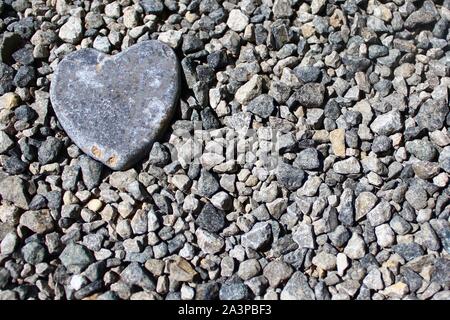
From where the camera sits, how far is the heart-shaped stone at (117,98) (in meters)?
2.29

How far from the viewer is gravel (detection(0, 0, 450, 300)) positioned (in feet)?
6.92

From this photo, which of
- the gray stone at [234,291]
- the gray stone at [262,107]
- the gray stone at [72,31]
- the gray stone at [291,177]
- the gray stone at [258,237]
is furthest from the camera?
the gray stone at [72,31]

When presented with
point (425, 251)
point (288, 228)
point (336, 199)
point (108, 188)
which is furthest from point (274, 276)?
point (108, 188)

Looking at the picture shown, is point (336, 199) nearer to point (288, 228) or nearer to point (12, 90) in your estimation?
point (288, 228)

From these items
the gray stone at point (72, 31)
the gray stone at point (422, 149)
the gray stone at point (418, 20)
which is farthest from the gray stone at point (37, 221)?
the gray stone at point (418, 20)

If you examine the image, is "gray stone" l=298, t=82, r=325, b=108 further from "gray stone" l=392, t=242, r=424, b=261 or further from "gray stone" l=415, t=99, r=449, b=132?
"gray stone" l=392, t=242, r=424, b=261

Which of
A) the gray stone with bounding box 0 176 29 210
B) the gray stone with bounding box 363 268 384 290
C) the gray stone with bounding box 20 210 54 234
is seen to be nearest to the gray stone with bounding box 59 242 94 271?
the gray stone with bounding box 20 210 54 234

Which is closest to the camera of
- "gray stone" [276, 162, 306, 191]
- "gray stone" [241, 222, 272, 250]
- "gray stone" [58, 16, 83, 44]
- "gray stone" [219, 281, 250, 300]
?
"gray stone" [219, 281, 250, 300]

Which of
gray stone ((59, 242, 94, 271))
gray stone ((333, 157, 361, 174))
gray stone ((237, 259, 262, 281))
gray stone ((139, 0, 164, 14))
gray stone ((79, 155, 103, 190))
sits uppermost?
gray stone ((139, 0, 164, 14))

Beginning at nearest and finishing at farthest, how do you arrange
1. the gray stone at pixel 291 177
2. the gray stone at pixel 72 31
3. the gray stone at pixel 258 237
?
the gray stone at pixel 258 237 → the gray stone at pixel 291 177 → the gray stone at pixel 72 31

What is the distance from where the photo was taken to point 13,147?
2.32 meters

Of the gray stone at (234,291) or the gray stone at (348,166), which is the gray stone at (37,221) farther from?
the gray stone at (348,166)

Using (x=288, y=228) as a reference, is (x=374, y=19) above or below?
above

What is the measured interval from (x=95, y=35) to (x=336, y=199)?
124cm
